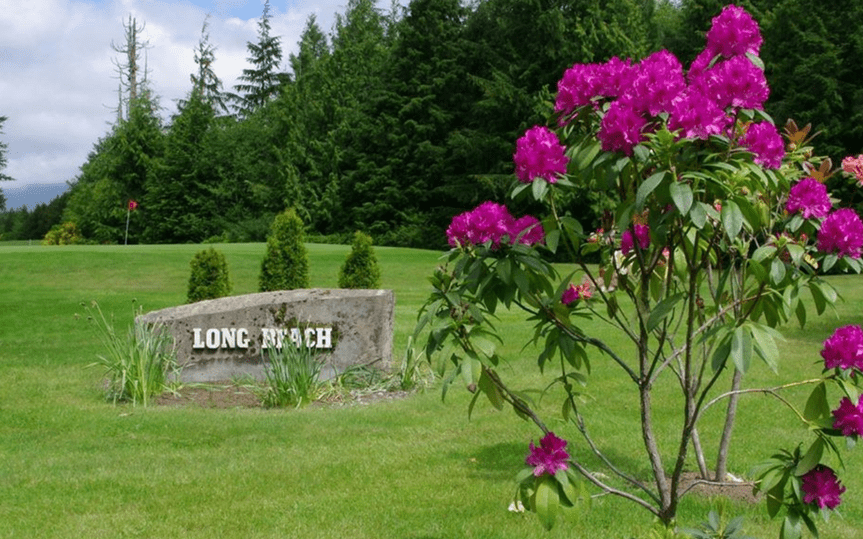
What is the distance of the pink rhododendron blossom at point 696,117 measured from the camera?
2297 millimetres

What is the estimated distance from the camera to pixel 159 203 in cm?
3347

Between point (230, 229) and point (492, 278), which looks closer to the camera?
point (492, 278)

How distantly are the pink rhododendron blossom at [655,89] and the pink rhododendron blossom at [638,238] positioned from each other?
0.54m

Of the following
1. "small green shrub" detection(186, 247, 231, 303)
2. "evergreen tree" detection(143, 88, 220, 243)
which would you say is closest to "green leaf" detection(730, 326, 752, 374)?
"small green shrub" detection(186, 247, 231, 303)

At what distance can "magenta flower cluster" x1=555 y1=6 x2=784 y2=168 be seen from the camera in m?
2.32

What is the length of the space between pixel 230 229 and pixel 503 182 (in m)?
11.4

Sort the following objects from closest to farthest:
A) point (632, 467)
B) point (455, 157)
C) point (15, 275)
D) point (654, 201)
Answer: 1. point (654, 201)
2. point (632, 467)
3. point (15, 275)
4. point (455, 157)

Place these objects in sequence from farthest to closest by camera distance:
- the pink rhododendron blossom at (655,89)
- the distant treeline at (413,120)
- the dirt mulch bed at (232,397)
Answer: the distant treeline at (413,120) → the dirt mulch bed at (232,397) → the pink rhododendron blossom at (655,89)

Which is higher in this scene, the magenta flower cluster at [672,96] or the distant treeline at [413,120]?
the distant treeline at [413,120]

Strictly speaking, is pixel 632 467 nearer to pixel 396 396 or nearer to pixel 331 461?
pixel 331 461

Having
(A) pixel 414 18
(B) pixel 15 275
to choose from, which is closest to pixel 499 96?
(A) pixel 414 18

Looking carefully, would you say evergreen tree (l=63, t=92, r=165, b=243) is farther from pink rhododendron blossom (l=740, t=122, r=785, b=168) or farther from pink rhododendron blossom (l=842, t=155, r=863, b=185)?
pink rhododendron blossom (l=740, t=122, r=785, b=168)

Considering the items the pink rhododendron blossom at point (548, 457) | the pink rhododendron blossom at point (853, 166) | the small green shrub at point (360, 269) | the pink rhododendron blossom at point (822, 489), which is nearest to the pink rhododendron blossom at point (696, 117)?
the pink rhododendron blossom at point (548, 457)

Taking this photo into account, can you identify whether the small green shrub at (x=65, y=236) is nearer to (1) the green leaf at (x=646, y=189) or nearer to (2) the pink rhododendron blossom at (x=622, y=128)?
(2) the pink rhododendron blossom at (x=622, y=128)
